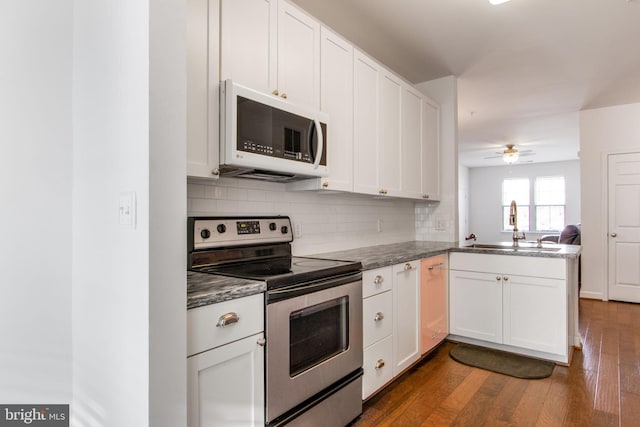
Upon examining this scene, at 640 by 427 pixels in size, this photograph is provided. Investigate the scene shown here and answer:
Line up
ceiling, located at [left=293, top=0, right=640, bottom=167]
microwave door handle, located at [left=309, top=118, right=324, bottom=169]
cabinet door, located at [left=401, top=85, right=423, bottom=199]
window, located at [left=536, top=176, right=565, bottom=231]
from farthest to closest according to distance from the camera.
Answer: window, located at [left=536, top=176, right=565, bottom=231] → cabinet door, located at [left=401, top=85, right=423, bottom=199] → ceiling, located at [left=293, top=0, right=640, bottom=167] → microwave door handle, located at [left=309, top=118, right=324, bottom=169]

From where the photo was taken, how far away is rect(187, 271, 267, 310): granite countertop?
4.07 ft

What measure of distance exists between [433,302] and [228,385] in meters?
2.10

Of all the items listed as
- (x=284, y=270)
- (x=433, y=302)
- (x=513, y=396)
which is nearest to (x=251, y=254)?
(x=284, y=270)

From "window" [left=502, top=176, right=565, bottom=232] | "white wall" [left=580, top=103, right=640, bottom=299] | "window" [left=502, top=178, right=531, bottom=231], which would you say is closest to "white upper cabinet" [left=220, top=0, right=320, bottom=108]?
"white wall" [left=580, top=103, right=640, bottom=299]

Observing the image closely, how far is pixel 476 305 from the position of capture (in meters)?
3.16

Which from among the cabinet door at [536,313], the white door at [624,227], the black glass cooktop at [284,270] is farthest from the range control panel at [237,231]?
the white door at [624,227]

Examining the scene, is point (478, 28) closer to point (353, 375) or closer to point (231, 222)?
point (231, 222)

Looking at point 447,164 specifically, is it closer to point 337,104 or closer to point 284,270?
point 337,104

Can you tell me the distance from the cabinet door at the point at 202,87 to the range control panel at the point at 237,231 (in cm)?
31

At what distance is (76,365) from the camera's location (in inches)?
57.6

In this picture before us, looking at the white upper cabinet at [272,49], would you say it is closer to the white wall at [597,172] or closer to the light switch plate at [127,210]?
the light switch plate at [127,210]

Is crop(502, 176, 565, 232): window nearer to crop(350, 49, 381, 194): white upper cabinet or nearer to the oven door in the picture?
crop(350, 49, 381, 194): white upper cabinet

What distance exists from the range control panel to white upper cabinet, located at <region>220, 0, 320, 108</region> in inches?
28.1

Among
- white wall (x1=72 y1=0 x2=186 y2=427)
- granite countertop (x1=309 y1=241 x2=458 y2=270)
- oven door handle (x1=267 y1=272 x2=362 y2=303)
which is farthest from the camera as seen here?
granite countertop (x1=309 y1=241 x2=458 y2=270)
